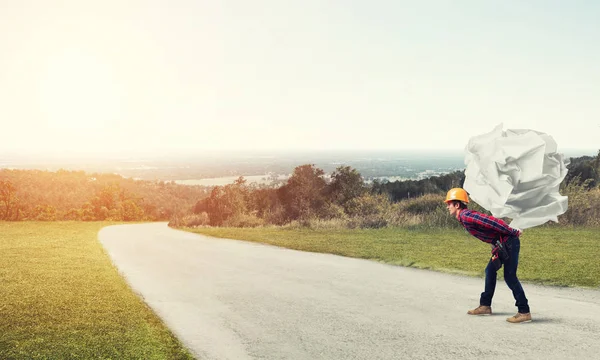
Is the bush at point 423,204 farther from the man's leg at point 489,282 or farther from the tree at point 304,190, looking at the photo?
the man's leg at point 489,282

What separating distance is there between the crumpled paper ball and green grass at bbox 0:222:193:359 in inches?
170

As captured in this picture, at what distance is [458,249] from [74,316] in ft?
32.3

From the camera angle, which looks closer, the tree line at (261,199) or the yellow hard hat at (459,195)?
the yellow hard hat at (459,195)

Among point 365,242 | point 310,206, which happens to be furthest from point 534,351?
point 310,206

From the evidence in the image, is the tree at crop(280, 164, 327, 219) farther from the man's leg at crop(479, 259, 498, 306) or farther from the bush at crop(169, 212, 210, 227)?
the man's leg at crop(479, 259, 498, 306)

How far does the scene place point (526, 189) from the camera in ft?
21.1

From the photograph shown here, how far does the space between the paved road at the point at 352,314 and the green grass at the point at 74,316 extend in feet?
1.36

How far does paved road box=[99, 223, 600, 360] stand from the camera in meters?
6.41

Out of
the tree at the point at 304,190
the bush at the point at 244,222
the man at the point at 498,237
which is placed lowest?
the bush at the point at 244,222

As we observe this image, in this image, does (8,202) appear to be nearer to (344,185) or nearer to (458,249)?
(344,185)

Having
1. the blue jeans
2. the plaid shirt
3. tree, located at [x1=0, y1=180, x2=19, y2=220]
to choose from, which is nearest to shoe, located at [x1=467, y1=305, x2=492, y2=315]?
the blue jeans

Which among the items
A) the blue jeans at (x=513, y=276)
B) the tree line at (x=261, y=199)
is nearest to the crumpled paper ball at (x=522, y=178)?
the blue jeans at (x=513, y=276)

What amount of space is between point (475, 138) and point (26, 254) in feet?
49.6

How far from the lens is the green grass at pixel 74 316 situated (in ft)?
22.3
